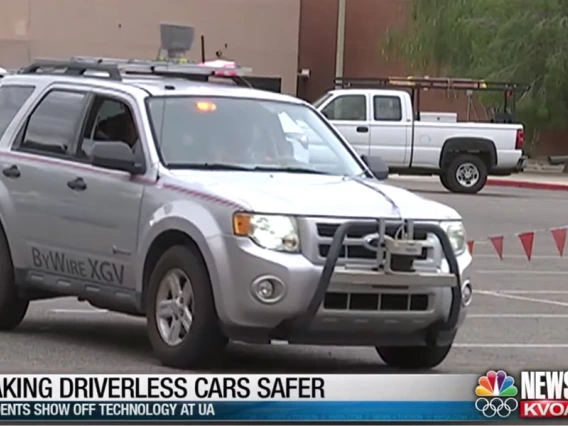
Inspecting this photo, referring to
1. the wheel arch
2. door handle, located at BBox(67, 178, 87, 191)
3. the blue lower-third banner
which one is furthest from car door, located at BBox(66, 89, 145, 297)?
the wheel arch

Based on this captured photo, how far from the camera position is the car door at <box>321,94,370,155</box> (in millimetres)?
30375

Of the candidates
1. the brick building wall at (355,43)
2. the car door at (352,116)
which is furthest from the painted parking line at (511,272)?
the brick building wall at (355,43)

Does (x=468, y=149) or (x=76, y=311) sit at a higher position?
(x=76, y=311)

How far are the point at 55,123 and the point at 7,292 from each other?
51.1 inches

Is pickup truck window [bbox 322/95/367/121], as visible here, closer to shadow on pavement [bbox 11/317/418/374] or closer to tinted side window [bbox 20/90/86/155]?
shadow on pavement [bbox 11/317/418/374]

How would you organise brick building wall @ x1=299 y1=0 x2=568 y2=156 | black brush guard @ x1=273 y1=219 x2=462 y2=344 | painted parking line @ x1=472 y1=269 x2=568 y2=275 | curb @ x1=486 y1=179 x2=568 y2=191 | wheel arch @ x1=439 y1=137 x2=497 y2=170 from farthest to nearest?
brick building wall @ x1=299 y1=0 x2=568 y2=156 → curb @ x1=486 y1=179 x2=568 y2=191 → wheel arch @ x1=439 y1=137 x2=497 y2=170 → painted parking line @ x1=472 y1=269 x2=568 y2=275 → black brush guard @ x1=273 y1=219 x2=462 y2=344

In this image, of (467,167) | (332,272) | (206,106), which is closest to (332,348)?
(206,106)

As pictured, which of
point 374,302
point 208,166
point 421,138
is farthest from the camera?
point 421,138

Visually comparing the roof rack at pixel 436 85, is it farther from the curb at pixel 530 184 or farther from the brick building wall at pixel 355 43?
the brick building wall at pixel 355 43

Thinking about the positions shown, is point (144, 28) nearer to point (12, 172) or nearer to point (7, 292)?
point (12, 172)

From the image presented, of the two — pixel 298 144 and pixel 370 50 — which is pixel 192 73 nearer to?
pixel 298 144

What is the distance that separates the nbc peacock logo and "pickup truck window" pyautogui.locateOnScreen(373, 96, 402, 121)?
22.3 m

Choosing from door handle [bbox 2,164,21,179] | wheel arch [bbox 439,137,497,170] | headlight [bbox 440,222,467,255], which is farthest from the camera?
wheel arch [bbox 439,137,497,170]

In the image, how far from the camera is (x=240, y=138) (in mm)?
10312
